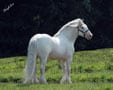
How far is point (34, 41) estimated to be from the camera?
1714 centimetres

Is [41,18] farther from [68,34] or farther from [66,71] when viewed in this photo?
[66,71]

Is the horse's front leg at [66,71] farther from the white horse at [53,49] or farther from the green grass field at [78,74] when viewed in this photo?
the green grass field at [78,74]

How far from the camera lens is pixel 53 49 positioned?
17750 millimetres

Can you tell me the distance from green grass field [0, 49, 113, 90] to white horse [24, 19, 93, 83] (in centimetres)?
52

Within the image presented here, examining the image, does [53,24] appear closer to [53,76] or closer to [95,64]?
[95,64]

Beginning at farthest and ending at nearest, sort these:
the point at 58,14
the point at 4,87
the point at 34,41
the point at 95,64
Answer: the point at 58,14 < the point at 95,64 < the point at 34,41 < the point at 4,87

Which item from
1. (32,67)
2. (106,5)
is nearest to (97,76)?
(32,67)

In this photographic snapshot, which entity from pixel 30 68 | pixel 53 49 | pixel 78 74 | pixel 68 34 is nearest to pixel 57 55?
pixel 53 49

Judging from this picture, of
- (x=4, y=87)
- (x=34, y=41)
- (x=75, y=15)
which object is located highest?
(x=75, y=15)

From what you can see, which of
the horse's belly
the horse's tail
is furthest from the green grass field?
the horse's belly

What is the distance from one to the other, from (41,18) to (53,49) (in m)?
28.8

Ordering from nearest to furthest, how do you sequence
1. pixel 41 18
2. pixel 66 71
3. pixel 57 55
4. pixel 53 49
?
pixel 53 49 < pixel 57 55 < pixel 66 71 < pixel 41 18

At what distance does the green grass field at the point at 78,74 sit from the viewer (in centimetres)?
1579

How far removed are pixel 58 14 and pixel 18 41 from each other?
429 centimetres
